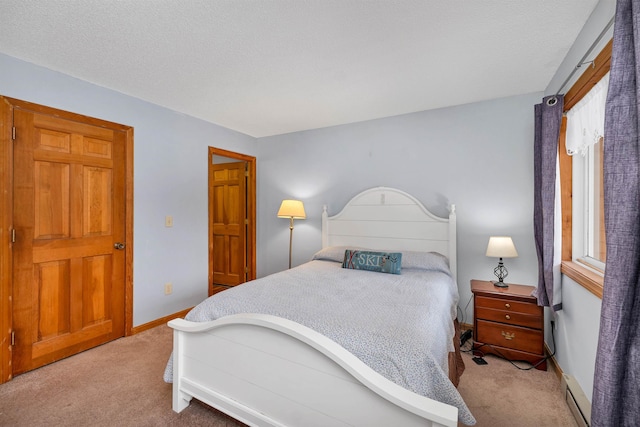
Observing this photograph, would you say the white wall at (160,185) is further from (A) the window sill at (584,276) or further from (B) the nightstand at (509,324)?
(A) the window sill at (584,276)

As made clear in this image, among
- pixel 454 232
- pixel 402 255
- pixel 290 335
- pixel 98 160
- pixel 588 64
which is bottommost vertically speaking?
pixel 290 335

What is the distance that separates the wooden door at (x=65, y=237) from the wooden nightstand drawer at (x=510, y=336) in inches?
131

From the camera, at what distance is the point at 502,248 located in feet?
8.26

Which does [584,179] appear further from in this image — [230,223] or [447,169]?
[230,223]

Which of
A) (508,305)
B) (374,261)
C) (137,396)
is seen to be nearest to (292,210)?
(374,261)

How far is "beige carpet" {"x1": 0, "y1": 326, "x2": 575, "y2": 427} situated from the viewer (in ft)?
5.59

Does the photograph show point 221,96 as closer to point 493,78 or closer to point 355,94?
point 355,94

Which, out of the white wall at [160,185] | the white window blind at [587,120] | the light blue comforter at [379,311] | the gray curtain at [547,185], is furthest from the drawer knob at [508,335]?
the white wall at [160,185]

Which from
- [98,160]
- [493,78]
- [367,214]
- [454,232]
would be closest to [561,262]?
[454,232]

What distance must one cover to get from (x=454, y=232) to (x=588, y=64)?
164cm

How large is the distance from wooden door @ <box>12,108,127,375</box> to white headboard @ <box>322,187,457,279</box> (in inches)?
89.4

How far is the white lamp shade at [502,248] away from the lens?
2.49 meters

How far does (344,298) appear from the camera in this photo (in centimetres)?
186

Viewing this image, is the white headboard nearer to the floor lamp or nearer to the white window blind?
the floor lamp
